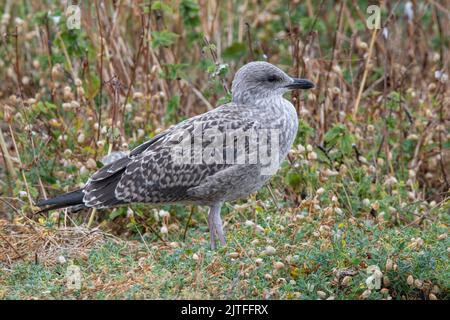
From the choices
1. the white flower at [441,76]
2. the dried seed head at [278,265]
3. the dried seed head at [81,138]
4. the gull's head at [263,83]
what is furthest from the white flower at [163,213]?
the white flower at [441,76]

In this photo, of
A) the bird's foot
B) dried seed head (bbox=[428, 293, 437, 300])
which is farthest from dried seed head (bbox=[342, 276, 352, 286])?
the bird's foot

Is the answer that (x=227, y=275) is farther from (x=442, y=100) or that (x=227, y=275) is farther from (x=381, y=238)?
(x=442, y=100)

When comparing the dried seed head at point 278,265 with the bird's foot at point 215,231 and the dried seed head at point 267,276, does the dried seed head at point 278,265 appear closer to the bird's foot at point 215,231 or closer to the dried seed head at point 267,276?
the dried seed head at point 267,276

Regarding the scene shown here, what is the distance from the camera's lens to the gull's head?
6.42 metres

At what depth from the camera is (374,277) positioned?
4.98 m

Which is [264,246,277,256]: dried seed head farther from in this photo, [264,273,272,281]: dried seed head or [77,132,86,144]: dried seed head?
[77,132,86,144]: dried seed head

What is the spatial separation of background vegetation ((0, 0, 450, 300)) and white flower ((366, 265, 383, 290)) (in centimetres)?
1

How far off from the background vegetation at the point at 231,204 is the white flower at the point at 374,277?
0.01m

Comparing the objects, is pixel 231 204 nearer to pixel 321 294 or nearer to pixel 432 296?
pixel 321 294

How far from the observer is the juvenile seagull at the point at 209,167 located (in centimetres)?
611

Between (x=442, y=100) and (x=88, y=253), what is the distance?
3.30m

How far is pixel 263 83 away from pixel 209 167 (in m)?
0.72

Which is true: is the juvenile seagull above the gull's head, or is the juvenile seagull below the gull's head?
below
